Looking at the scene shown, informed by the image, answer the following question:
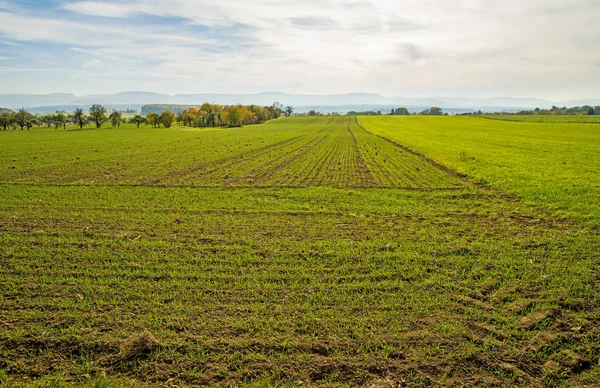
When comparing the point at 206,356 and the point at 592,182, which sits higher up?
the point at 592,182

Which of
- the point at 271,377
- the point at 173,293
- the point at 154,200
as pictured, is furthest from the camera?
the point at 154,200

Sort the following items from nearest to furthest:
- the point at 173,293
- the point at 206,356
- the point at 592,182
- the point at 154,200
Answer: the point at 206,356
the point at 173,293
the point at 154,200
the point at 592,182

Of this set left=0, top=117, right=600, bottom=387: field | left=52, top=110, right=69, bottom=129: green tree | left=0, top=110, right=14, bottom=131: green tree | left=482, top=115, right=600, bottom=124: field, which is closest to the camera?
left=0, top=117, right=600, bottom=387: field

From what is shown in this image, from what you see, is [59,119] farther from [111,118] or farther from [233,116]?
[233,116]

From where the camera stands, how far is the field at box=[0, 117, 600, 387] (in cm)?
524

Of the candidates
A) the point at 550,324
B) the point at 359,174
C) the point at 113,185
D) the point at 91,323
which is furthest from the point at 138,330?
the point at 359,174

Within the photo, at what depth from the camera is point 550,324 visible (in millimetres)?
6230

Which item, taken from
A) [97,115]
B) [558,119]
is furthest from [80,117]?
[558,119]

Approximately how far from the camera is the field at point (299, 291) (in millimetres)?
5241

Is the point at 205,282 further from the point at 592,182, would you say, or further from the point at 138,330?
the point at 592,182

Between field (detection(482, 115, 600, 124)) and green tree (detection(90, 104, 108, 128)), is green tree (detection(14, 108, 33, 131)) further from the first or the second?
field (detection(482, 115, 600, 124))

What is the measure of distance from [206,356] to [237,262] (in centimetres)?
335

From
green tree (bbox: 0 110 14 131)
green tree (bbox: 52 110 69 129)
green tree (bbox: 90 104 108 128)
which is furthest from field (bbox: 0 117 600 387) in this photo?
green tree (bbox: 52 110 69 129)

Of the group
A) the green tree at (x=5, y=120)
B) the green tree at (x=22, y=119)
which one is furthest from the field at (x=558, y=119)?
the green tree at (x=5, y=120)
